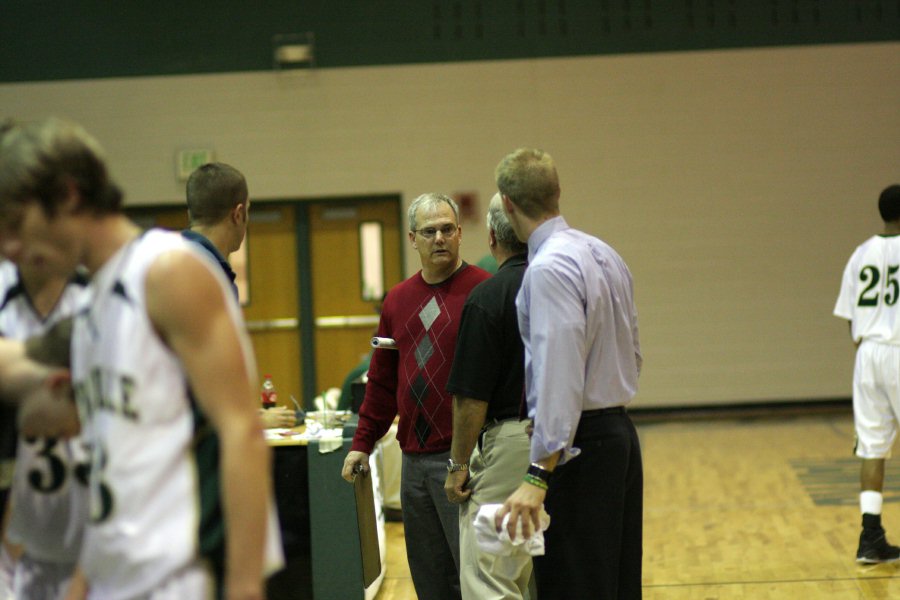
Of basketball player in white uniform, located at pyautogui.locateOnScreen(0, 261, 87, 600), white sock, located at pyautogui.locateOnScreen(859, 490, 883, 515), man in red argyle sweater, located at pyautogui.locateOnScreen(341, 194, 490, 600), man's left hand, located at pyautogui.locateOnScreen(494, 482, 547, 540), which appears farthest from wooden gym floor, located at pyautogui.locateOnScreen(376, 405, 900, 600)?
basketball player in white uniform, located at pyautogui.locateOnScreen(0, 261, 87, 600)

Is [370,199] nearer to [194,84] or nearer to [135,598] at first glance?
[194,84]

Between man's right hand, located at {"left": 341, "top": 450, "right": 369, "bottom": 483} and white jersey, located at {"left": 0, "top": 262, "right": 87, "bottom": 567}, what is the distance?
1933 millimetres

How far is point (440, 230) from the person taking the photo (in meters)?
4.01

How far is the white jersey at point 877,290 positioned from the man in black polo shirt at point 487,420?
120 inches

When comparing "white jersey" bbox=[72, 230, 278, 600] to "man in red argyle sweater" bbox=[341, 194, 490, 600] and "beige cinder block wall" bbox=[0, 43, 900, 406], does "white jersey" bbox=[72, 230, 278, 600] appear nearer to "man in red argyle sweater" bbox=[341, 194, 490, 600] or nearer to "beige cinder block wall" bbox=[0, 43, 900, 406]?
"man in red argyle sweater" bbox=[341, 194, 490, 600]

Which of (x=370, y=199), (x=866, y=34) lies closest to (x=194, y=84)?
(x=370, y=199)

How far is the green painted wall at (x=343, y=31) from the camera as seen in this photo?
11391mm

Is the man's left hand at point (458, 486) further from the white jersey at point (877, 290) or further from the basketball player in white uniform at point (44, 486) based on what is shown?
the white jersey at point (877, 290)

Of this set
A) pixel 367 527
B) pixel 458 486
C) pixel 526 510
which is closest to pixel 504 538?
pixel 526 510

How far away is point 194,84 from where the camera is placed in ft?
37.4

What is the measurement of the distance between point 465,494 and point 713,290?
8509 millimetres

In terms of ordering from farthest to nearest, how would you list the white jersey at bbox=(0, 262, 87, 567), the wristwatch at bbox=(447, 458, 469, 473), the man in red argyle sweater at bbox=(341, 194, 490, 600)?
the man in red argyle sweater at bbox=(341, 194, 490, 600) → the wristwatch at bbox=(447, 458, 469, 473) → the white jersey at bbox=(0, 262, 87, 567)

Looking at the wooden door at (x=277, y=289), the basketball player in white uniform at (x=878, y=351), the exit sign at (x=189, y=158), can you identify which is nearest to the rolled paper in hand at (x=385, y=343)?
the basketball player in white uniform at (x=878, y=351)

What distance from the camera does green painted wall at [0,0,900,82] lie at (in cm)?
1139
